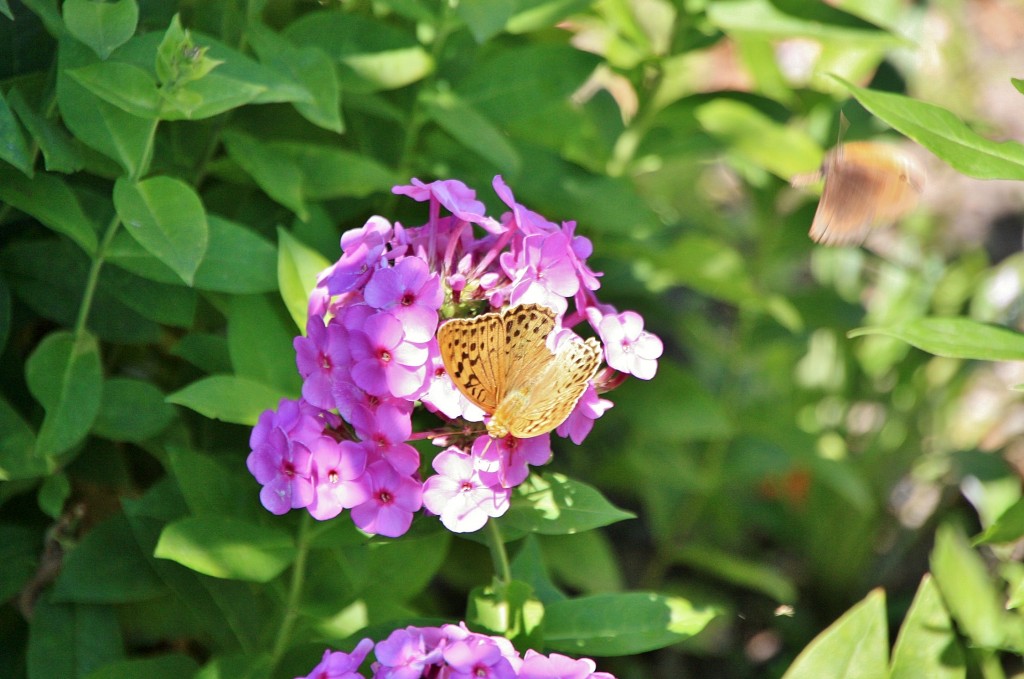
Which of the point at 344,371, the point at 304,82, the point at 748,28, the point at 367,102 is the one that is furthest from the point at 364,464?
the point at 748,28

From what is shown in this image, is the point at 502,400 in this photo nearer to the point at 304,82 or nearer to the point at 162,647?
the point at 304,82

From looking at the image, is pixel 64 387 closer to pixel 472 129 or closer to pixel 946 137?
pixel 472 129

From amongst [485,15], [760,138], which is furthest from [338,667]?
[760,138]

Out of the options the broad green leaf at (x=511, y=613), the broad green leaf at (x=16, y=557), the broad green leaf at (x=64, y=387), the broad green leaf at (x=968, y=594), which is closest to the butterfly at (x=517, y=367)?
the broad green leaf at (x=511, y=613)

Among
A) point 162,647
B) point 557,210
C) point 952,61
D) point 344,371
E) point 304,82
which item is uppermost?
point 304,82

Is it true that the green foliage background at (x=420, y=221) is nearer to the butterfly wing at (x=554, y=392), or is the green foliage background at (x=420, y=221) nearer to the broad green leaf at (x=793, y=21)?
the broad green leaf at (x=793, y=21)

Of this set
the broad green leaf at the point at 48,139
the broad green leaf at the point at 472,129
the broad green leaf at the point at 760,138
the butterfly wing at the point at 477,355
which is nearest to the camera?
the butterfly wing at the point at 477,355
